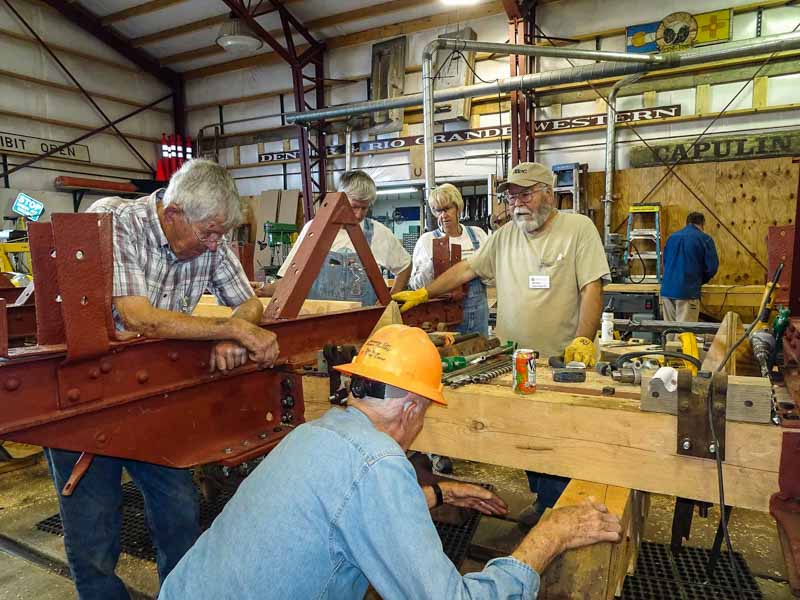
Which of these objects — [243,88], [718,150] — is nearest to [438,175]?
[718,150]

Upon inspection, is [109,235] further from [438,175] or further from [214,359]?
[438,175]

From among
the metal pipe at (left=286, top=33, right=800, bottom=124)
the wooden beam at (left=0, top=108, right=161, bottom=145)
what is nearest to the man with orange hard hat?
the metal pipe at (left=286, top=33, right=800, bottom=124)

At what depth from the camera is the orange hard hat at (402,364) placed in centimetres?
128

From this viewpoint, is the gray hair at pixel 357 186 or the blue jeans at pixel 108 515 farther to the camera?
the gray hair at pixel 357 186

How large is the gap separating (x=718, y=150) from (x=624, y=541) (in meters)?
8.14

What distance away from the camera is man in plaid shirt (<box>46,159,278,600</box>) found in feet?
6.06

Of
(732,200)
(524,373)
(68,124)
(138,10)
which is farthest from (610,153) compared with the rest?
(68,124)

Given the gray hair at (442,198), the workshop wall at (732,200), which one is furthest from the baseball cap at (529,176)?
the workshop wall at (732,200)

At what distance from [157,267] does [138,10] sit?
1106cm

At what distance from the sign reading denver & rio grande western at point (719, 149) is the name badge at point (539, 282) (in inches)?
250

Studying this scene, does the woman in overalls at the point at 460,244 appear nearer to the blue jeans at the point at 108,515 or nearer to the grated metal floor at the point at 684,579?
the grated metal floor at the point at 684,579

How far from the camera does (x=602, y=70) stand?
7195mm

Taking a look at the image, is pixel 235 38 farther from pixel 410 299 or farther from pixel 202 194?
pixel 202 194

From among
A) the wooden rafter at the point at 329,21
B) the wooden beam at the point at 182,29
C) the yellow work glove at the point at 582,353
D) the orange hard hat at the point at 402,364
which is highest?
the wooden beam at the point at 182,29
